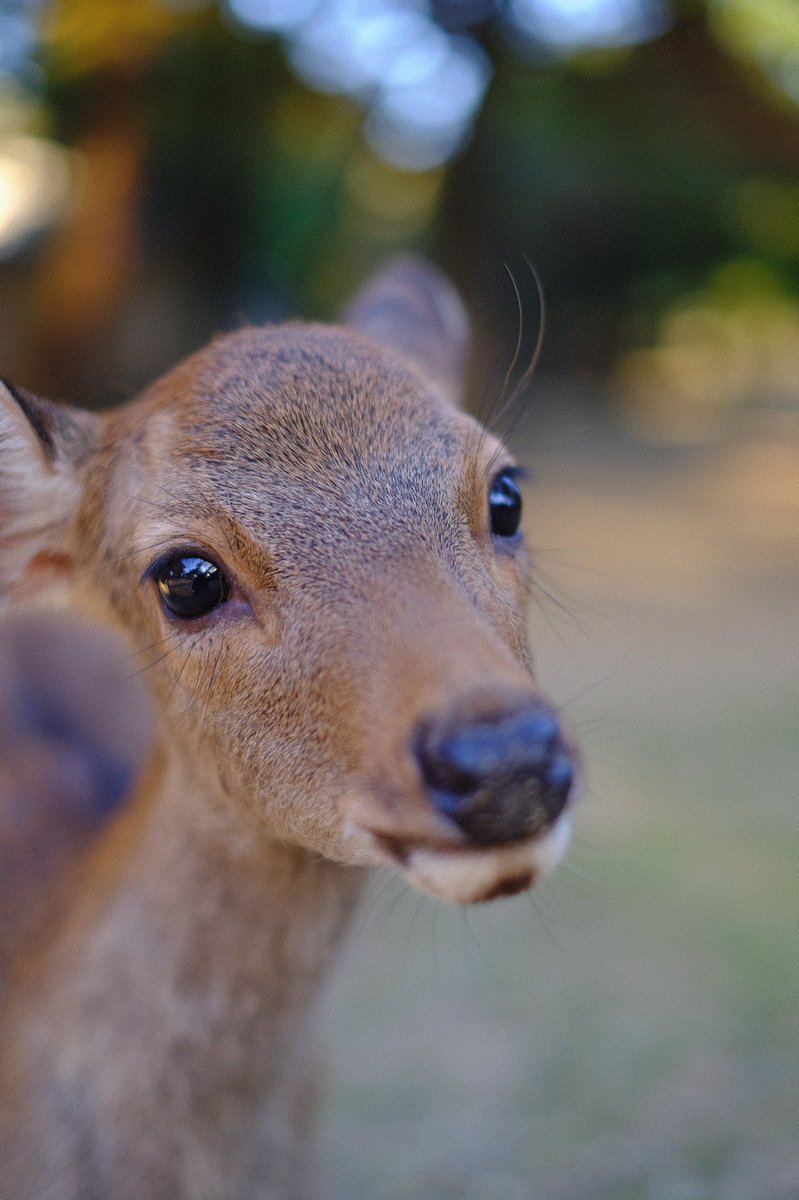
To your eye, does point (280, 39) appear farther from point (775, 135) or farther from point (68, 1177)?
point (68, 1177)

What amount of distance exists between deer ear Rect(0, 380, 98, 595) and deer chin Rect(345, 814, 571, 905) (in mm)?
1516

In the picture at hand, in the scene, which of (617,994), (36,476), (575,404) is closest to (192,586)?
(36,476)

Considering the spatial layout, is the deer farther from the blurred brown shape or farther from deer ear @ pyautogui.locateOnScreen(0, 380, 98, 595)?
the blurred brown shape

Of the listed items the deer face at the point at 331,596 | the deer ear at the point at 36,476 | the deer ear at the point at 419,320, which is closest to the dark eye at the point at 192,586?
the deer face at the point at 331,596

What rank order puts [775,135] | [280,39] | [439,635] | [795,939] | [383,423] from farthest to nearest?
1. [280,39]
2. [775,135]
3. [795,939]
4. [383,423]
5. [439,635]

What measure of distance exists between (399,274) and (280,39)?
34.8 ft

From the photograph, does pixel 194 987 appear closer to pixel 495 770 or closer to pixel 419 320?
pixel 495 770

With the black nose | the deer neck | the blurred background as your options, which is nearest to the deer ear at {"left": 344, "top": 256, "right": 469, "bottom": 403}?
the blurred background

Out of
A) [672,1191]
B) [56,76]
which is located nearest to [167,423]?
[672,1191]

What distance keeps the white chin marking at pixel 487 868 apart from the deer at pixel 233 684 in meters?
0.09

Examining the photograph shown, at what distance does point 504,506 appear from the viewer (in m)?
2.64

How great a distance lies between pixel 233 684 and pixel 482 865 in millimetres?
817

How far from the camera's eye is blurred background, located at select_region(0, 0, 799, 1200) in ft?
13.2

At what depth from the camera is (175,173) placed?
619 inches
